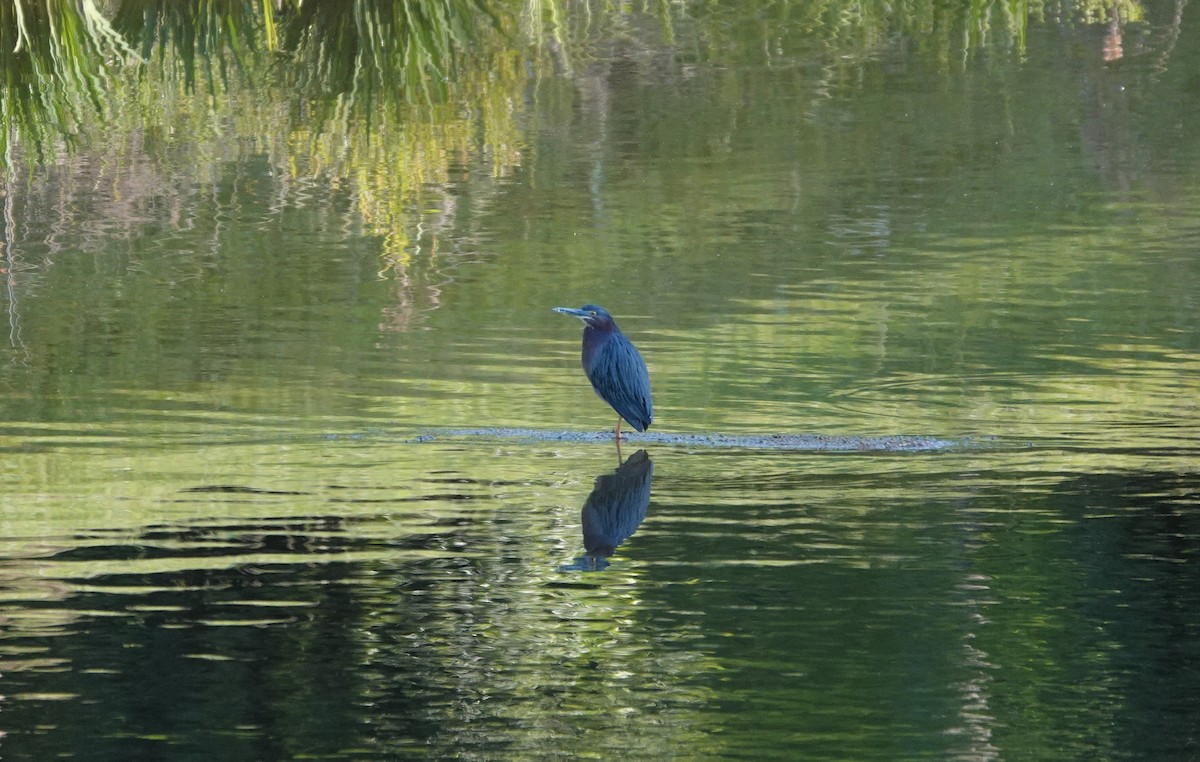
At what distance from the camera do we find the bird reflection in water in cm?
682

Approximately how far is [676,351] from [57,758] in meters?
6.30

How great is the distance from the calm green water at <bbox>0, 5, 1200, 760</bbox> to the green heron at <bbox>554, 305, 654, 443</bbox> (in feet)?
0.76

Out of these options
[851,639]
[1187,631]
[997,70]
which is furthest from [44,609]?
[997,70]

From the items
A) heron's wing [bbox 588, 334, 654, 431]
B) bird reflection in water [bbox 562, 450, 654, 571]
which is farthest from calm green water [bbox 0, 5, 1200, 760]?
heron's wing [bbox 588, 334, 654, 431]

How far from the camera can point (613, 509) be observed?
24.4 ft

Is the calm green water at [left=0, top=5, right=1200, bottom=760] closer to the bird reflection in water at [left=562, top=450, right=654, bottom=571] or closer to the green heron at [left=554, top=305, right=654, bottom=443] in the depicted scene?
the bird reflection in water at [left=562, top=450, right=654, bottom=571]

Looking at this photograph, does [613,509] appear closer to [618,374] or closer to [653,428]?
[618,374]

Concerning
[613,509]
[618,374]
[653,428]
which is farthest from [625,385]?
[613,509]

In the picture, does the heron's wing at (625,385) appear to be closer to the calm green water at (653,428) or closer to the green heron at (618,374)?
the green heron at (618,374)

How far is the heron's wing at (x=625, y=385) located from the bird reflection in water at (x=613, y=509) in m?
0.20

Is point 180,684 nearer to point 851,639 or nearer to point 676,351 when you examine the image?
point 851,639

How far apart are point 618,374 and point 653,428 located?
53 cm

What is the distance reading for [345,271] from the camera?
512 inches

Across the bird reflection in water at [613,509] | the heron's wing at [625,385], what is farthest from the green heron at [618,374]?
the bird reflection in water at [613,509]
